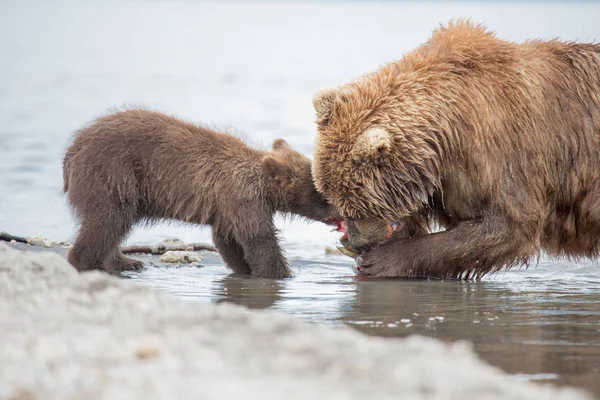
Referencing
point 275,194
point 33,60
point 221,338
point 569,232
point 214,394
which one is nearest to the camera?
point 214,394

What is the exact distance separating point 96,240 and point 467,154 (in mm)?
2746

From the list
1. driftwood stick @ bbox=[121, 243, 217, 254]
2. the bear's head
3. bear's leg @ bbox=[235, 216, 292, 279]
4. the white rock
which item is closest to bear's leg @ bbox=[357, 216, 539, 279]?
the bear's head

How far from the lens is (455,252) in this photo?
7363 millimetres

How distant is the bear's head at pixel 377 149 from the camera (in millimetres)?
7020

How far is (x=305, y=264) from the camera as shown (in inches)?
350

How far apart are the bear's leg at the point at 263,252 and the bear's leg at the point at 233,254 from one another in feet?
0.78

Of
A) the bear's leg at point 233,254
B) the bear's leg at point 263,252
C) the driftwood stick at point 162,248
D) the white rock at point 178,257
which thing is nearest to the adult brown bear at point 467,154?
the bear's leg at point 263,252

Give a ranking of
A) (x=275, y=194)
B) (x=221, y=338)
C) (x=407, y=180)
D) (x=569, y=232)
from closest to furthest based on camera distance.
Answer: (x=221, y=338) < (x=407, y=180) < (x=569, y=232) < (x=275, y=194)

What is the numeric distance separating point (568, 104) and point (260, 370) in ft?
15.2

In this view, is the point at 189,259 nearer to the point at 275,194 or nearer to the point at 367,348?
the point at 275,194

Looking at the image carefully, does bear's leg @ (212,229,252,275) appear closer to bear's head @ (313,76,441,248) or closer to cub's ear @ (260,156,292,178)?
cub's ear @ (260,156,292,178)

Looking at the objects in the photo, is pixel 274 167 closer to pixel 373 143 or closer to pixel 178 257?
pixel 178 257

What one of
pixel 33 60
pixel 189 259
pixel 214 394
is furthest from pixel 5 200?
pixel 33 60

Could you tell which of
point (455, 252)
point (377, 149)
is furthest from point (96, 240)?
point (455, 252)
